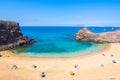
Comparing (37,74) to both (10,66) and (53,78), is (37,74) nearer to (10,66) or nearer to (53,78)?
(53,78)

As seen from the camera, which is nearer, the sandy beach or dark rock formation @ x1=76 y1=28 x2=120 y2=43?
the sandy beach

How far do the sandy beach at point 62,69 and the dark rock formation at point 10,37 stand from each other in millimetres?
17217

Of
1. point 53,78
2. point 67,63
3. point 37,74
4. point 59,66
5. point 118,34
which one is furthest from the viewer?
point 118,34

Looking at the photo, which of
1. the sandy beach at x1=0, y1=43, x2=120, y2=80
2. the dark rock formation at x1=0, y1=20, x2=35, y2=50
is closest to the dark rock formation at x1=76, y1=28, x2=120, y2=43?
the dark rock formation at x1=0, y1=20, x2=35, y2=50

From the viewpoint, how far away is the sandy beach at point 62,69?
31547mm

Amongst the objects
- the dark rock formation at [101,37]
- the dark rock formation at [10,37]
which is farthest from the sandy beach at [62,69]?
the dark rock formation at [101,37]

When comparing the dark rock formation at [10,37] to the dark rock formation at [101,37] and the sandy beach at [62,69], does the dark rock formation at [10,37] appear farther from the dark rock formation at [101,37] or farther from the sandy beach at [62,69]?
the dark rock formation at [101,37]

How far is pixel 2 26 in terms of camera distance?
65.7m

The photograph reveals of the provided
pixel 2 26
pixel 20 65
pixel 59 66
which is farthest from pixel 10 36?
pixel 59 66

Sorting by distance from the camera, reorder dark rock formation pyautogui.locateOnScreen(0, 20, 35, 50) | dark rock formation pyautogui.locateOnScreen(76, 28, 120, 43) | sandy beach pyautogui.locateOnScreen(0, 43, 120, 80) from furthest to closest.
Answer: dark rock formation pyautogui.locateOnScreen(76, 28, 120, 43)
dark rock formation pyautogui.locateOnScreen(0, 20, 35, 50)
sandy beach pyautogui.locateOnScreen(0, 43, 120, 80)

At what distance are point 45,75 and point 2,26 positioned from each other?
3861 cm

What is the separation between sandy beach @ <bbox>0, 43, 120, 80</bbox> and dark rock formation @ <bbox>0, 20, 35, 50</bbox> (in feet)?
56.5

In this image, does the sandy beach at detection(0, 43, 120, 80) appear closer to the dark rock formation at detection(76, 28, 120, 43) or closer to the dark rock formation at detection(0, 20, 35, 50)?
the dark rock formation at detection(0, 20, 35, 50)

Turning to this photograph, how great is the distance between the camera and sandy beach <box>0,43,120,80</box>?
104 feet
